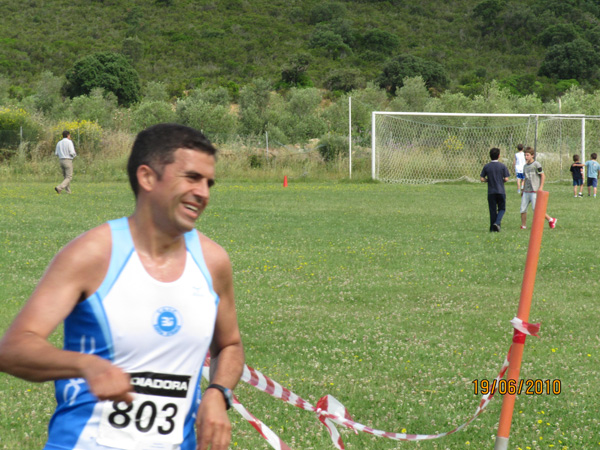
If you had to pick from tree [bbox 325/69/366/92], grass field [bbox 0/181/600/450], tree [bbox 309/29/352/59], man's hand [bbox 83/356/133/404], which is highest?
tree [bbox 309/29/352/59]

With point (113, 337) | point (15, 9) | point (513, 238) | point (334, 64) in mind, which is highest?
point (15, 9)

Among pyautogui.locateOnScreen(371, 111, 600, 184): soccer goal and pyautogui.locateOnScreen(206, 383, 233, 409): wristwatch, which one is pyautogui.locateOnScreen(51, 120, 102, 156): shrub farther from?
pyautogui.locateOnScreen(206, 383, 233, 409): wristwatch

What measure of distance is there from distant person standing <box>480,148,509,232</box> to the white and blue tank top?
14942 mm

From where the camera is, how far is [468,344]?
24.7ft

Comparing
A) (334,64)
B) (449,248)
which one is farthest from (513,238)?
(334,64)

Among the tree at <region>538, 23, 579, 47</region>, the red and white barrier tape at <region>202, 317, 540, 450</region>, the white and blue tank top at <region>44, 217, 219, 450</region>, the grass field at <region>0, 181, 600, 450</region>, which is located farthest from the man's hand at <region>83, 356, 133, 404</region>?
the tree at <region>538, 23, 579, 47</region>

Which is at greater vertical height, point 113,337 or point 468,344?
point 113,337

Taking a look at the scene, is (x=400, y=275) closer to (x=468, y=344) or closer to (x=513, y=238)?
(x=468, y=344)

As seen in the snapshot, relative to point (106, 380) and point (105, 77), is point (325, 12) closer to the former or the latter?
point (105, 77)

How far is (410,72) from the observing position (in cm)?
7638

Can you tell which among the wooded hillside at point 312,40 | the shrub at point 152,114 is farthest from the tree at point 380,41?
the shrub at point 152,114

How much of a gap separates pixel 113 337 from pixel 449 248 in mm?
12579

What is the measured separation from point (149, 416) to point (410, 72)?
250 ft

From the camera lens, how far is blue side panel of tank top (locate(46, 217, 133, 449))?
2.33 metres
